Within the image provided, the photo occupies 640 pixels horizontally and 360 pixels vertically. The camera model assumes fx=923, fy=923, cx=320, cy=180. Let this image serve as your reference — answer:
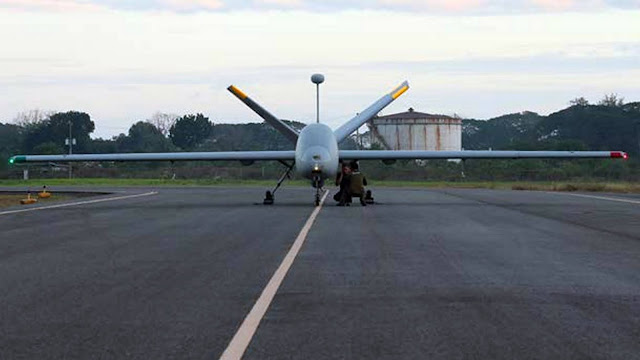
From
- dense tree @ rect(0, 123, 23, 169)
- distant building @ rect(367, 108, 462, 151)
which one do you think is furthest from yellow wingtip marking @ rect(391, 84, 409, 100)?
dense tree @ rect(0, 123, 23, 169)

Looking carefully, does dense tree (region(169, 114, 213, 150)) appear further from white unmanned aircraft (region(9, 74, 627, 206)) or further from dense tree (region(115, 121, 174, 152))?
white unmanned aircraft (region(9, 74, 627, 206))

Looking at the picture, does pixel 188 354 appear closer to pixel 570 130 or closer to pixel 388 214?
pixel 388 214

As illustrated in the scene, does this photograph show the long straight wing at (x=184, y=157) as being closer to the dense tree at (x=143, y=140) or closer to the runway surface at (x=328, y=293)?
the runway surface at (x=328, y=293)

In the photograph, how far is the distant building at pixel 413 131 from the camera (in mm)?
93562

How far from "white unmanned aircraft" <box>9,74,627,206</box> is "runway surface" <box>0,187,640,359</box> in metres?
10.6

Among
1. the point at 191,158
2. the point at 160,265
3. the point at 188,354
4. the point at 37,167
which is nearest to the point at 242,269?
the point at 160,265

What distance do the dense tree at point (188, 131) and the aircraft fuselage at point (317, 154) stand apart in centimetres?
9961

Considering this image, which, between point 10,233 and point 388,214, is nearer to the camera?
point 10,233

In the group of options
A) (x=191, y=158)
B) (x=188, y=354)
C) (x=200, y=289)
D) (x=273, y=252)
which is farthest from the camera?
(x=191, y=158)

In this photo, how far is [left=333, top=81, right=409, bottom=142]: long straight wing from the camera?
1387 inches

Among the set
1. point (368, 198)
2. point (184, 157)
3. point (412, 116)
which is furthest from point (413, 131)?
point (184, 157)

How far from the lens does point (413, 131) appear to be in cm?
9419

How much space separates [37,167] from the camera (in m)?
98.2

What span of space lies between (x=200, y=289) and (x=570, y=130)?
107 meters
